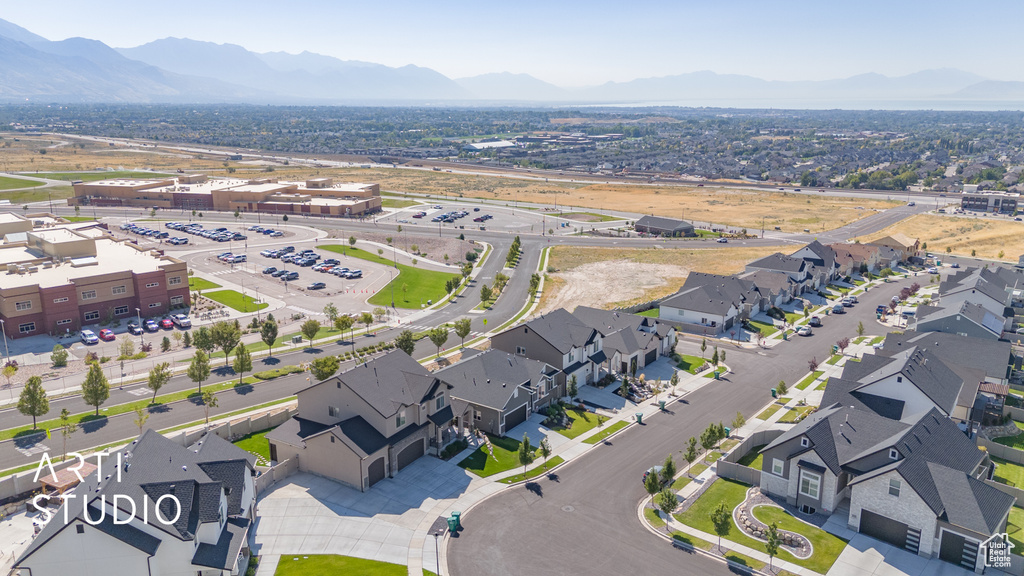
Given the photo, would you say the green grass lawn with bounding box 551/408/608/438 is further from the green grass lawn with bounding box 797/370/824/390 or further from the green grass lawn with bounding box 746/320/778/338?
the green grass lawn with bounding box 746/320/778/338

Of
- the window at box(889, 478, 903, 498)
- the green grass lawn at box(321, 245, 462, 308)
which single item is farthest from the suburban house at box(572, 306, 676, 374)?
the green grass lawn at box(321, 245, 462, 308)

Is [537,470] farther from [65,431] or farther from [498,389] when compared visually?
[65,431]

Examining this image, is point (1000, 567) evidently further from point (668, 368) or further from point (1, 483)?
point (1, 483)

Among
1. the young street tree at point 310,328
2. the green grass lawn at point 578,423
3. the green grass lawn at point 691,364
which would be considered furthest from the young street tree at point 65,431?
the green grass lawn at point 691,364

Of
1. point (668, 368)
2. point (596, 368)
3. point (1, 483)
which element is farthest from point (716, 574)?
point (1, 483)

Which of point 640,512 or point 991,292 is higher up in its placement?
point 991,292

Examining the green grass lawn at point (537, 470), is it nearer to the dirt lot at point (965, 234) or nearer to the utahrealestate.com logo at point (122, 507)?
the utahrealestate.com logo at point (122, 507)

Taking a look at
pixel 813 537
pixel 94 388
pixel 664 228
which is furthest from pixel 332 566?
pixel 664 228

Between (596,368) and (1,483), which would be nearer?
(1,483)
